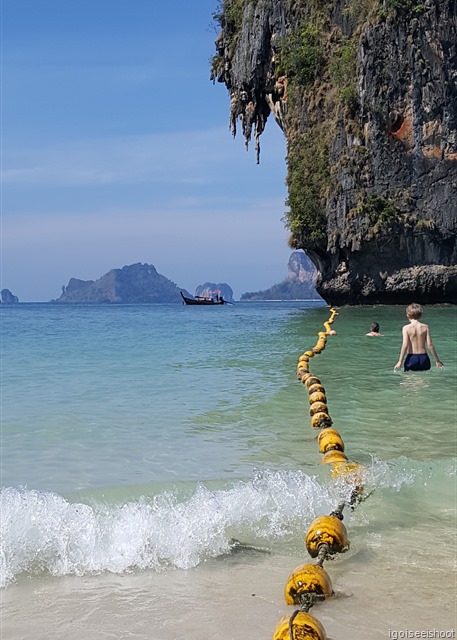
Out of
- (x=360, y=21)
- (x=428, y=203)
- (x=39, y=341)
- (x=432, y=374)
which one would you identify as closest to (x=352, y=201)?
(x=428, y=203)

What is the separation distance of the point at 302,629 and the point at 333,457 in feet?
10.7

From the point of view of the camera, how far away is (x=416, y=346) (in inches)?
437

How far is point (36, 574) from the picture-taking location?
12.3 feet

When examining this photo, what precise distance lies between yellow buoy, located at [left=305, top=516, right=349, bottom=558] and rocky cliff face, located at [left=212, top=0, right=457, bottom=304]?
114ft

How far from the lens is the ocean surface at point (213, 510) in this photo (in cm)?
323

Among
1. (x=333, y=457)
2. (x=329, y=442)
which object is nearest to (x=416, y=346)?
(x=329, y=442)

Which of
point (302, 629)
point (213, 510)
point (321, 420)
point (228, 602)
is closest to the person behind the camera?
point (302, 629)

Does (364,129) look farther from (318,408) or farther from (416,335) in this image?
(318,408)

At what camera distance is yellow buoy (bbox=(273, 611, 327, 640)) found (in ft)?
8.70

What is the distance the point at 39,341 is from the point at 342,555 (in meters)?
20.5

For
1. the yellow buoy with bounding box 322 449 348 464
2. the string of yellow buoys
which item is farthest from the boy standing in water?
the yellow buoy with bounding box 322 449 348 464

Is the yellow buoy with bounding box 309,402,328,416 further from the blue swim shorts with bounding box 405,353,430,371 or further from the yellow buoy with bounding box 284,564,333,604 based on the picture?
the yellow buoy with bounding box 284,564,333,604

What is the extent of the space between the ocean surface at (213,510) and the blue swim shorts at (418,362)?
43cm

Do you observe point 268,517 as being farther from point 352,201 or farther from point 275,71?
point 275,71
